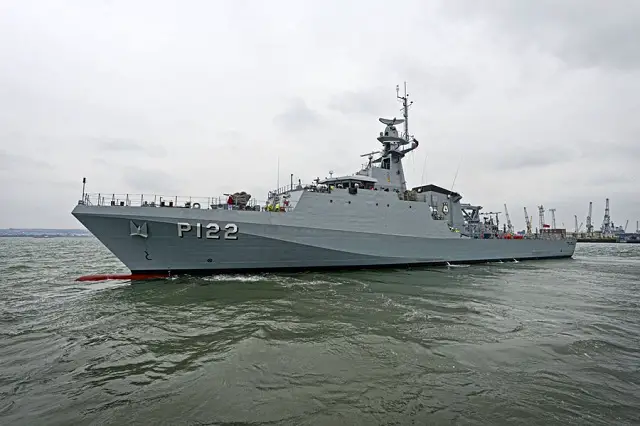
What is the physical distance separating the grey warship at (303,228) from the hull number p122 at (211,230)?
4cm

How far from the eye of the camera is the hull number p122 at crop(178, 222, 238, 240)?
37.4ft

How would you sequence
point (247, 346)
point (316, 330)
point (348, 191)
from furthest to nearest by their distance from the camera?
point (348, 191), point (316, 330), point (247, 346)

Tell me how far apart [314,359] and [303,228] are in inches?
332

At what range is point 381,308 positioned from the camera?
7.93m

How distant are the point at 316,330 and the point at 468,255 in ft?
51.1

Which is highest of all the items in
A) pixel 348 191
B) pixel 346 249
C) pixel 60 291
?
pixel 348 191

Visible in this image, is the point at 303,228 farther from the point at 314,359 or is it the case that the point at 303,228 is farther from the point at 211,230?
the point at 314,359

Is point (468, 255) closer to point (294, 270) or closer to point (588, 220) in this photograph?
point (294, 270)

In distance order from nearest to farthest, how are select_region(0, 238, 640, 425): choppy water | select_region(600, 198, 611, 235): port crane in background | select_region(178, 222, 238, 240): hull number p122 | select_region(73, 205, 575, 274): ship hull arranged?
select_region(0, 238, 640, 425): choppy water < select_region(73, 205, 575, 274): ship hull < select_region(178, 222, 238, 240): hull number p122 < select_region(600, 198, 611, 235): port crane in background

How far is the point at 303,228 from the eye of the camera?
13.0 m

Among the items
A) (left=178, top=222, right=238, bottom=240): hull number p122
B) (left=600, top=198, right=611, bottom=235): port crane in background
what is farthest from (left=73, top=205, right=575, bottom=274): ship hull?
(left=600, top=198, right=611, bottom=235): port crane in background

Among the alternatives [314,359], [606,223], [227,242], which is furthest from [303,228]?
[606,223]

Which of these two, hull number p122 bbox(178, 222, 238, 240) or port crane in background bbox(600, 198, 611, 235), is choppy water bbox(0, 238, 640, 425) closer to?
hull number p122 bbox(178, 222, 238, 240)

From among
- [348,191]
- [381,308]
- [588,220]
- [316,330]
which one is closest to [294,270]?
[348,191]
